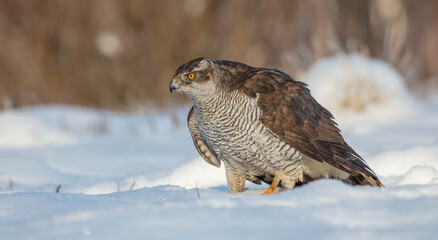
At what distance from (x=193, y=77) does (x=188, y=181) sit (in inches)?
48.6

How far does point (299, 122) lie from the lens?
409cm

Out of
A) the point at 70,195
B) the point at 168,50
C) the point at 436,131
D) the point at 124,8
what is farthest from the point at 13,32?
the point at 70,195

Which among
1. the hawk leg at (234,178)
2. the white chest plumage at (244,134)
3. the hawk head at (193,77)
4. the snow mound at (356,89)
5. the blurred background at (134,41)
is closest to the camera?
the white chest plumage at (244,134)

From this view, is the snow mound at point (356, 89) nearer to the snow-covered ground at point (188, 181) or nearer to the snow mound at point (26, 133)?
the snow-covered ground at point (188, 181)

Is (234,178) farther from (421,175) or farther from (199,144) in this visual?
(421,175)

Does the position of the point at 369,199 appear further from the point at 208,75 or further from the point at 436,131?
the point at 436,131

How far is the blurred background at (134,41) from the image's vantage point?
11180mm

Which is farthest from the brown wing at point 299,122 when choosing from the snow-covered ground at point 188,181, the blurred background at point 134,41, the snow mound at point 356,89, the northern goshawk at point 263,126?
the blurred background at point 134,41

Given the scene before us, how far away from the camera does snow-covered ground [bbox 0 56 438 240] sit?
240cm

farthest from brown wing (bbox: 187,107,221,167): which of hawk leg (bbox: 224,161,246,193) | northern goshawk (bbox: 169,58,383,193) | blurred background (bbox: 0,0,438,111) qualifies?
blurred background (bbox: 0,0,438,111)

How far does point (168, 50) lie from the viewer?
1160 centimetres

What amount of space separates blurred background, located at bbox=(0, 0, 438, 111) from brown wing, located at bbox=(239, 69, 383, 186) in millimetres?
6756

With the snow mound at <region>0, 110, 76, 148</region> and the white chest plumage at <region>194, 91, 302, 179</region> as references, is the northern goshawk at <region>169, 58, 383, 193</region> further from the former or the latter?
the snow mound at <region>0, 110, 76, 148</region>

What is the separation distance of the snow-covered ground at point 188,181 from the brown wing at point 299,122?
14.7 inches
